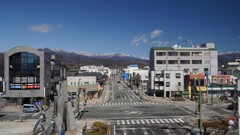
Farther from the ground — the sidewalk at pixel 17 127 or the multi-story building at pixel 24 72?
the multi-story building at pixel 24 72

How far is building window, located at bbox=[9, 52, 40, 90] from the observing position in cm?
6106

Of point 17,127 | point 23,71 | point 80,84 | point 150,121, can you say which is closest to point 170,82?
point 80,84

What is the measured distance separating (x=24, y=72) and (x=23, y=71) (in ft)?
1.08

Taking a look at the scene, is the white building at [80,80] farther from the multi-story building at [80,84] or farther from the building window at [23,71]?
the building window at [23,71]

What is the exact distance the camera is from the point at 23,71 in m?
61.3

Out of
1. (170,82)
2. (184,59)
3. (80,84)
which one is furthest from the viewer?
(184,59)

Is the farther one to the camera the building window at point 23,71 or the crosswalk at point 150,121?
the building window at point 23,71

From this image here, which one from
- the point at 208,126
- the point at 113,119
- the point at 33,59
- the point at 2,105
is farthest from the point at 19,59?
the point at 208,126

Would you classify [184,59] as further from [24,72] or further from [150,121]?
[150,121]

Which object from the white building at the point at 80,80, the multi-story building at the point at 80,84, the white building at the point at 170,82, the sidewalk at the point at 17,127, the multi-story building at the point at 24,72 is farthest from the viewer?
the white building at the point at 80,80

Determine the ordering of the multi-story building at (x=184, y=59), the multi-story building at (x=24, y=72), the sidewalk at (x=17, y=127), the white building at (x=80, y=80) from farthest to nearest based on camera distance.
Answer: the multi-story building at (x=184, y=59), the white building at (x=80, y=80), the multi-story building at (x=24, y=72), the sidewalk at (x=17, y=127)

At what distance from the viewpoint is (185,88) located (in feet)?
265

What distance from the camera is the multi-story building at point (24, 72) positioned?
200 ft

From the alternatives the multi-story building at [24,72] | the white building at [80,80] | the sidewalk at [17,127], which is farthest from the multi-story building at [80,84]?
the sidewalk at [17,127]
